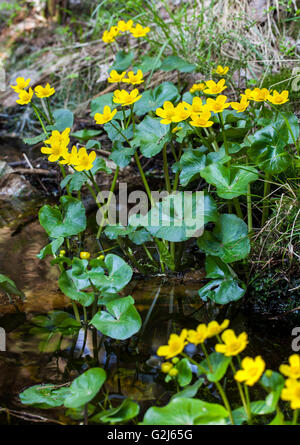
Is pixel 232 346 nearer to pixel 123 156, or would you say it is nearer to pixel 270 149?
pixel 270 149

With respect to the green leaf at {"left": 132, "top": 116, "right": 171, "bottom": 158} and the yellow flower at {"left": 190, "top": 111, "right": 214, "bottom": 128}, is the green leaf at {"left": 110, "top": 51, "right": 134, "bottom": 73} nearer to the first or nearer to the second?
the green leaf at {"left": 132, "top": 116, "right": 171, "bottom": 158}

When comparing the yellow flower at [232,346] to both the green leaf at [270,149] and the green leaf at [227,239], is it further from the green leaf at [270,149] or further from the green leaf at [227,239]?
the green leaf at [270,149]

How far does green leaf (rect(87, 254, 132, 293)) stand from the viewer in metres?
1.33

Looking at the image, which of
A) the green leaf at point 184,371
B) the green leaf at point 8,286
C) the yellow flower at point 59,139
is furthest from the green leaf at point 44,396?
the yellow flower at point 59,139

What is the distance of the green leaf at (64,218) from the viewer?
1.54 m

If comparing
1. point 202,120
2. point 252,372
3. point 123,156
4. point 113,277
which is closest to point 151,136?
Answer: point 123,156

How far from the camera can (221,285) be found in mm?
1412

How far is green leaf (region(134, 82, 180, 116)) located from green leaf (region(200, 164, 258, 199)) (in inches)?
18.5

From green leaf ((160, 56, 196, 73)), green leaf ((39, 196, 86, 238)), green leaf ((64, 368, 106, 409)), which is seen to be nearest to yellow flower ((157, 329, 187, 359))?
green leaf ((64, 368, 106, 409))

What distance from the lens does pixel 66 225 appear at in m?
1.56

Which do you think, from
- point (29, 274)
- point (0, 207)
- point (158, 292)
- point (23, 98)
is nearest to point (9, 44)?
point (0, 207)

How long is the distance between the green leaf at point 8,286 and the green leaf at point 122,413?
24.1 inches

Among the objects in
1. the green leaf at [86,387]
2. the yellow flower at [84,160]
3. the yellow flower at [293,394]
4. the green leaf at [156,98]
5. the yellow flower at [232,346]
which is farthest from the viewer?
the green leaf at [156,98]
